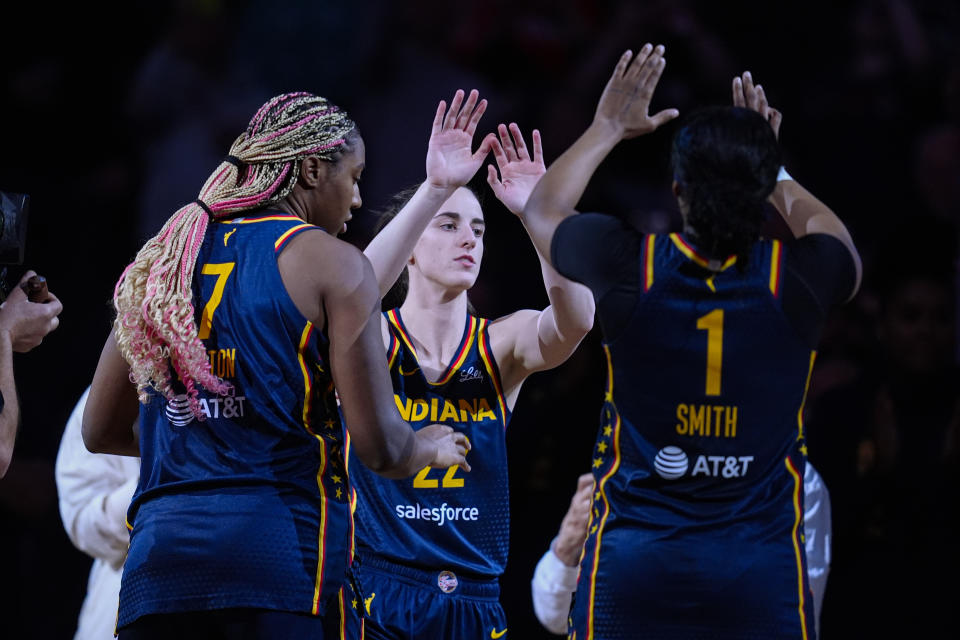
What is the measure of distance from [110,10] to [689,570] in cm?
542

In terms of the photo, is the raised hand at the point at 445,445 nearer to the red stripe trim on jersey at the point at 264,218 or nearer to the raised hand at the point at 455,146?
the red stripe trim on jersey at the point at 264,218

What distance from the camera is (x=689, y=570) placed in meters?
2.59

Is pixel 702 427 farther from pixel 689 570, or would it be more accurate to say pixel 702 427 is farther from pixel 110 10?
pixel 110 10

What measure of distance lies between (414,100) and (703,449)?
14.1ft

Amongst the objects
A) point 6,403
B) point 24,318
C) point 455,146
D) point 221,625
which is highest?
point 455,146

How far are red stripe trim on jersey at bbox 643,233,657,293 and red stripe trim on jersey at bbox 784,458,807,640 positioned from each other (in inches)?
20.4

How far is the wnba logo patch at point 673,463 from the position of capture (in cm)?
262

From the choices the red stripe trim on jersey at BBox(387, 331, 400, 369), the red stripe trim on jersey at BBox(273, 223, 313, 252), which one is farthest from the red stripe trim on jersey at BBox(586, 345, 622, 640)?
the red stripe trim on jersey at BBox(387, 331, 400, 369)

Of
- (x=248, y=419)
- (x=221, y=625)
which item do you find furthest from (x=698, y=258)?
(x=221, y=625)

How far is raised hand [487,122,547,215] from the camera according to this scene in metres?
3.54

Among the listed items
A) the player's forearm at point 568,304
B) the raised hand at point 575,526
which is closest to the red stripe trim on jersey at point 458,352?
the player's forearm at point 568,304

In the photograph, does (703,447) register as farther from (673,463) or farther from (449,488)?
(449,488)

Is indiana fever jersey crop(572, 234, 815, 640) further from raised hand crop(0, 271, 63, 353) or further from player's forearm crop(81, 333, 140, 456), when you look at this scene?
raised hand crop(0, 271, 63, 353)

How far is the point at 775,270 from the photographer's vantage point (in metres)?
2.62
